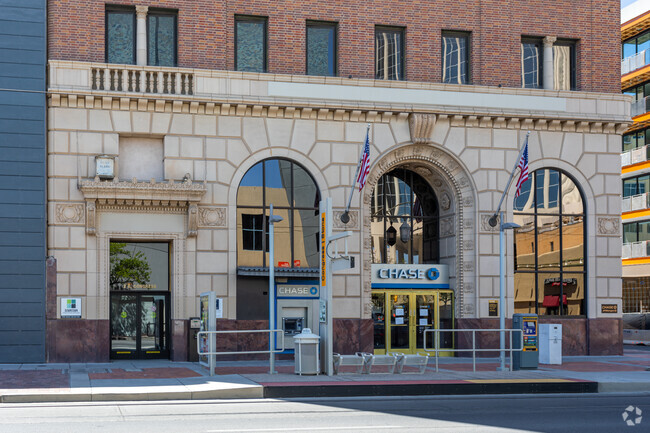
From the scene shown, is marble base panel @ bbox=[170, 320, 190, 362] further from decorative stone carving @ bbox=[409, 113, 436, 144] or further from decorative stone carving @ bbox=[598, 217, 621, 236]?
decorative stone carving @ bbox=[598, 217, 621, 236]

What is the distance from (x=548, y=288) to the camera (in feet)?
95.2

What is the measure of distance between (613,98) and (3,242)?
1998cm

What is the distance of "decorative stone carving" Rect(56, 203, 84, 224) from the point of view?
24.8 m

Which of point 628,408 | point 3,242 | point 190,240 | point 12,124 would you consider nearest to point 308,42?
point 190,240

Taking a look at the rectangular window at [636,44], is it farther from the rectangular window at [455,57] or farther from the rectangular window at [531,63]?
the rectangular window at [455,57]

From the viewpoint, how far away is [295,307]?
27078mm

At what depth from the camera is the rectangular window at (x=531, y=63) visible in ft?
96.9

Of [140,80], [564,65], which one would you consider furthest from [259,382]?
[564,65]

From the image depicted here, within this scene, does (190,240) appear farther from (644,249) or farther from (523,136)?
(644,249)

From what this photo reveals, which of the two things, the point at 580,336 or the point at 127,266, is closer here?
the point at 127,266

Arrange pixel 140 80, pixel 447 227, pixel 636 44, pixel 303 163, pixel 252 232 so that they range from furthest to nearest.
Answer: pixel 636 44 → pixel 447 227 → pixel 303 163 → pixel 252 232 → pixel 140 80

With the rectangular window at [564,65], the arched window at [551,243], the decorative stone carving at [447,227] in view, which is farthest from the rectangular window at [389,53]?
the arched window at [551,243]

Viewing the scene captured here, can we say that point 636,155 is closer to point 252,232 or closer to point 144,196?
point 252,232

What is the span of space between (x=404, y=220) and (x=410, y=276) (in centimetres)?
196
